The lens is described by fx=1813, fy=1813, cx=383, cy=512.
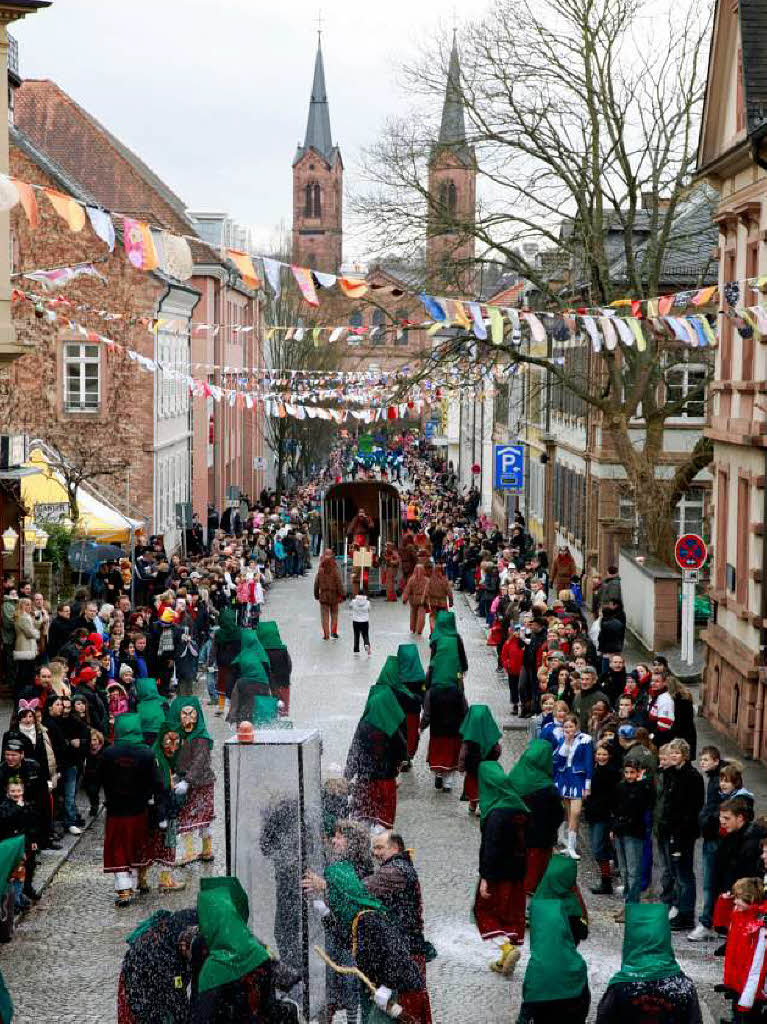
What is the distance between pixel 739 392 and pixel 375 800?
8.92 metres

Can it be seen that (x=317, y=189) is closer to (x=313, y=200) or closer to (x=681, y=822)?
(x=313, y=200)

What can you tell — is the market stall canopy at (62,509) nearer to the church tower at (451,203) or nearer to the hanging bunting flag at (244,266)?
the church tower at (451,203)

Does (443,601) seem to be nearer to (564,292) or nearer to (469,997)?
(564,292)

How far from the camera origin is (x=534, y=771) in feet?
42.4

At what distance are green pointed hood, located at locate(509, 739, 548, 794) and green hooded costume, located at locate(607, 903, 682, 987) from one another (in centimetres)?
407

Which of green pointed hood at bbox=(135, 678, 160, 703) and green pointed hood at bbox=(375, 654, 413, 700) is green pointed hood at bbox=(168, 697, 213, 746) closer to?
green pointed hood at bbox=(135, 678, 160, 703)

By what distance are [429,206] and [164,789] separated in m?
20.9

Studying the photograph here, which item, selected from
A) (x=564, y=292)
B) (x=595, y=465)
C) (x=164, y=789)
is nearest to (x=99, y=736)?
(x=164, y=789)

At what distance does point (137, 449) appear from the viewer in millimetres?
42219

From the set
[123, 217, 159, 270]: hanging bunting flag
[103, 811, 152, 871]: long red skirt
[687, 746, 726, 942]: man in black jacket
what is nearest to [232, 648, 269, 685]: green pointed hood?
[103, 811, 152, 871]: long red skirt

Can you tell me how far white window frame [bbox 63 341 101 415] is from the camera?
4059 cm

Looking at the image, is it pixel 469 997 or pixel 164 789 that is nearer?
pixel 469 997

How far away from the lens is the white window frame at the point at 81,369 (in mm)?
40594

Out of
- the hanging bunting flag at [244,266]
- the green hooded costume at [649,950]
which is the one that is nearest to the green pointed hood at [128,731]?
the hanging bunting flag at [244,266]
